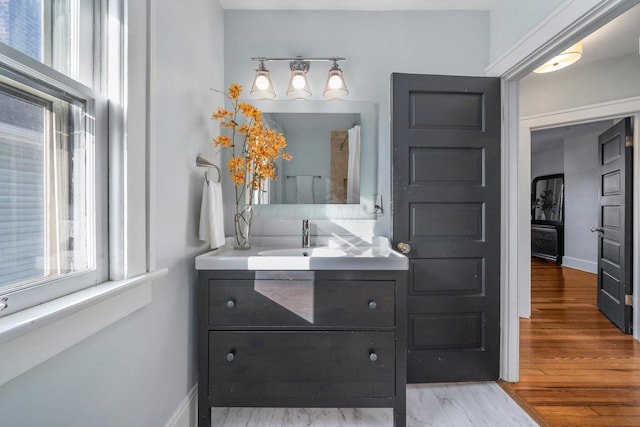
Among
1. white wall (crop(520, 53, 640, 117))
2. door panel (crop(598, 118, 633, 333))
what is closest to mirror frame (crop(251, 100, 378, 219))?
white wall (crop(520, 53, 640, 117))

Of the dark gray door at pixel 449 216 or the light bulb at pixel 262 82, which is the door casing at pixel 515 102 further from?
the light bulb at pixel 262 82

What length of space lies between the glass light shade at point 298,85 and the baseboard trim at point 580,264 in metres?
5.69

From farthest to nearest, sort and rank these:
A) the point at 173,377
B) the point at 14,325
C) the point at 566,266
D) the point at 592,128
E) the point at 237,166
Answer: the point at 566,266, the point at 592,128, the point at 237,166, the point at 173,377, the point at 14,325

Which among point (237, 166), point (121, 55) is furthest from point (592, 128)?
point (121, 55)

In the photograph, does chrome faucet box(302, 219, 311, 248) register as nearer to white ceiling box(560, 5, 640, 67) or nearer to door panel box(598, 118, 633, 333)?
white ceiling box(560, 5, 640, 67)

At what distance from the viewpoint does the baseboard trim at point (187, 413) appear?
1315 millimetres

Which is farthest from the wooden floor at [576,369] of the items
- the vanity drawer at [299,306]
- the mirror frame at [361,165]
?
the mirror frame at [361,165]

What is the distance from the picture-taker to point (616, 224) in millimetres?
2684

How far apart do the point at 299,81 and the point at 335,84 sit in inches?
9.4

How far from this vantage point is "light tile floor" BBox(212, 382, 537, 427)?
1.50 meters

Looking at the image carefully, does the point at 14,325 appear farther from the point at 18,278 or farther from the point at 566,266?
the point at 566,266

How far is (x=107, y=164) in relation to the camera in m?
0.93

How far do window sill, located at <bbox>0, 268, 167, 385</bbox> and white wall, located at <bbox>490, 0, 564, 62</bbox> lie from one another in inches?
86.9

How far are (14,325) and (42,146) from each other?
1.50 feet
